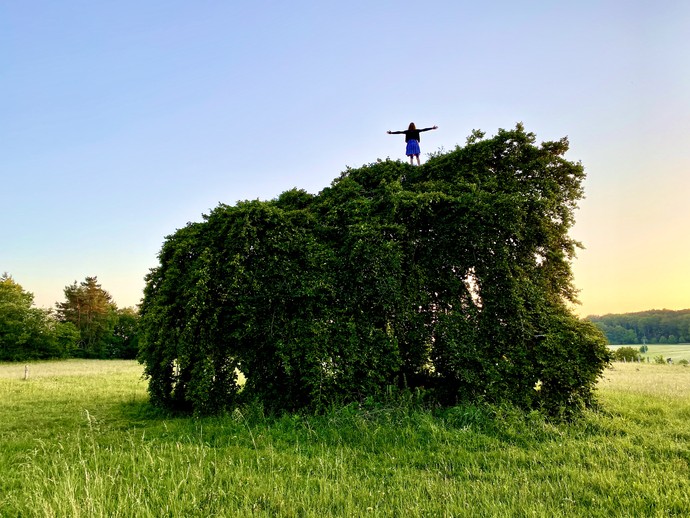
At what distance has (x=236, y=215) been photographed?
1072cm

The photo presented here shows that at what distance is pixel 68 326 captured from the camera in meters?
55.0

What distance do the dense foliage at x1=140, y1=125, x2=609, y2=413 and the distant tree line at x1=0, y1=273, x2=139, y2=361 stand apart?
4761 centimetres

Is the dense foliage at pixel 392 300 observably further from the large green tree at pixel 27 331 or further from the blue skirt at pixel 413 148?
the large green tree at pixel 27 331

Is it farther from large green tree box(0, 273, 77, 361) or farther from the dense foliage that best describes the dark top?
large green tree box(0, 273, 77, 361)

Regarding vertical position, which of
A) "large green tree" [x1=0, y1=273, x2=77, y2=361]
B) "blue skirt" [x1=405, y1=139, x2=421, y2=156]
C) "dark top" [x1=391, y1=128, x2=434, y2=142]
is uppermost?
"dark top" [x1=391, y1=128, x2=434, y2=142]

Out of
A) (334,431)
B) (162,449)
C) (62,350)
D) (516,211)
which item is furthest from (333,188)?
(62,350)

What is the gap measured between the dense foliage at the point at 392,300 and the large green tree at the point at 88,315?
60.5 m

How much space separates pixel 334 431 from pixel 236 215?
19.9ft

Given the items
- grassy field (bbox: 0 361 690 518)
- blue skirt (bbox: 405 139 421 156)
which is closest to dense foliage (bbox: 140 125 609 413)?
grassy field (bbox: 0 361 690 518)

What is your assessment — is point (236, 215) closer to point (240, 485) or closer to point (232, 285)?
point (232, 285)

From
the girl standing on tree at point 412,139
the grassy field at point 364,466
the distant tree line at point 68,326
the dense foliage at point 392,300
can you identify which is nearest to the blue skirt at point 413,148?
the girl standing on tree at point 412,139

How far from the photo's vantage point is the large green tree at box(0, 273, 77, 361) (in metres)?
50.4

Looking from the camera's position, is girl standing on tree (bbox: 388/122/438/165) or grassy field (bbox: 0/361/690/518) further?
girl standing on tree (bbox: 388/122/438/165)

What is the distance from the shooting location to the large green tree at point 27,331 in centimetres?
5044
